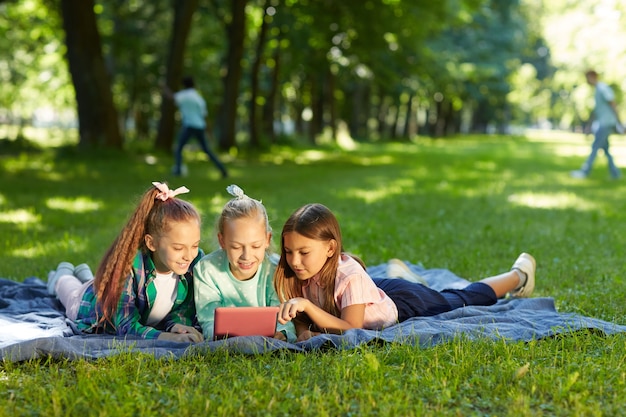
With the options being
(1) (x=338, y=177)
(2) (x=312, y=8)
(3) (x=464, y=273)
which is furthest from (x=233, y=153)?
(3) (x=464, y=273)

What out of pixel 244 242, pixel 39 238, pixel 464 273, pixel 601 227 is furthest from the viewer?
pixel 601 227

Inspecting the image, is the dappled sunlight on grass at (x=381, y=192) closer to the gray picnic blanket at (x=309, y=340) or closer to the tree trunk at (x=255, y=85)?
the gray picnic blanket at (x=309, y=340)

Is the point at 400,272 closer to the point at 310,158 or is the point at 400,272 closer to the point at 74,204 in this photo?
the point at 74,204

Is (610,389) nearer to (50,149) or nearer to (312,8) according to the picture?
(50,149)

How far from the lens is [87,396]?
3.81 m

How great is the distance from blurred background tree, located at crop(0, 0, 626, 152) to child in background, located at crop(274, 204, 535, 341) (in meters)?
15.6

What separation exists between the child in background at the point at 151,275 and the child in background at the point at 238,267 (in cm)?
14

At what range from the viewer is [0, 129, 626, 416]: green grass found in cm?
380

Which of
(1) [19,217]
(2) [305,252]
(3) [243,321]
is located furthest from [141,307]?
(1) [19,217]

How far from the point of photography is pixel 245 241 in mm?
4945

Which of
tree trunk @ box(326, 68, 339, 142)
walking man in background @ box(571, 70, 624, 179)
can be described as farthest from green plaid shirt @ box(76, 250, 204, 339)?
tree trunk @ box(326, 68, 339, 142)

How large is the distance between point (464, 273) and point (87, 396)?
457 cm

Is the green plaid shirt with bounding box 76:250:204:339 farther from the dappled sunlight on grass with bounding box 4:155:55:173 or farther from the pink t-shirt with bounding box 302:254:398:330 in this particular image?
the dappled sunlight on grass with bounding box 4:155:55:173

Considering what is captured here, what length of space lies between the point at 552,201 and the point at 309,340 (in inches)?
375
